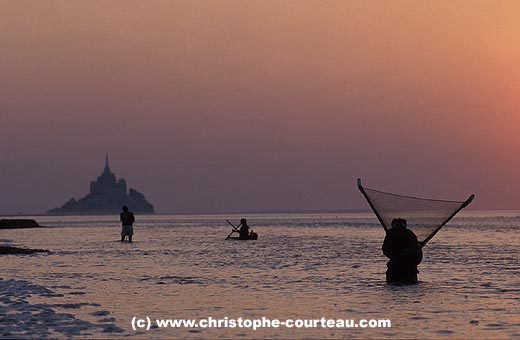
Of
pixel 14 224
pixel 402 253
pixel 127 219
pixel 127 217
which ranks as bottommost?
pixel 14 224

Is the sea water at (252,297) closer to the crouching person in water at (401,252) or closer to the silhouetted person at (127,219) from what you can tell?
the crouching person in water at (401,252)

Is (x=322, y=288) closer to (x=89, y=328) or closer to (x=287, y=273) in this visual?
(x=287, y=273)

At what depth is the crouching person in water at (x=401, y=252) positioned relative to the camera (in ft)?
67.7

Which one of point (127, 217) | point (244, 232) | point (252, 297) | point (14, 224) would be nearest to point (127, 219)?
point (127, 217)

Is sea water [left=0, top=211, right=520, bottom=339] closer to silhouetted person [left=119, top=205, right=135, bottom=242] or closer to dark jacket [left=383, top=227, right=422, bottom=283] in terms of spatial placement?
dark jacket [left=383, top=227, right=422, bottom=283]

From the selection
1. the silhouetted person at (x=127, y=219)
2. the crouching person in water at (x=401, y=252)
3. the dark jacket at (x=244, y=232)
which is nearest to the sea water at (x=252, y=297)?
the crouching person in water at (x=401, y=252)

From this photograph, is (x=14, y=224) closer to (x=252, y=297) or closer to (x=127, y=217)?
(x=127, y=217)

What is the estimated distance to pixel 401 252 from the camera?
2070cm

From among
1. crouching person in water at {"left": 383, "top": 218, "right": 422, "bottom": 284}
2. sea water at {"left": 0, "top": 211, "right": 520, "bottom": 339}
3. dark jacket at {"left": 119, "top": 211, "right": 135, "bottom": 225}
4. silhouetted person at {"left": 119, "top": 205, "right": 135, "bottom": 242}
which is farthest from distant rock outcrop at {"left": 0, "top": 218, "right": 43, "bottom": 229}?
crouching person in water at {"left": 383, "top": 218, "right": 422, "bottom": 284}

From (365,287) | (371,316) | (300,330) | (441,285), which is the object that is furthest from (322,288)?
(300,330)

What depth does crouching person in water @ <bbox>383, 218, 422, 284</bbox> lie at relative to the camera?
20.6 m

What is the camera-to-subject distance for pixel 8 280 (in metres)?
21.8

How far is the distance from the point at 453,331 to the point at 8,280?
1317cm

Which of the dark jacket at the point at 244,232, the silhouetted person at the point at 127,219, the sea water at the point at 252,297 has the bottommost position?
the sea water at the point at 252,297
